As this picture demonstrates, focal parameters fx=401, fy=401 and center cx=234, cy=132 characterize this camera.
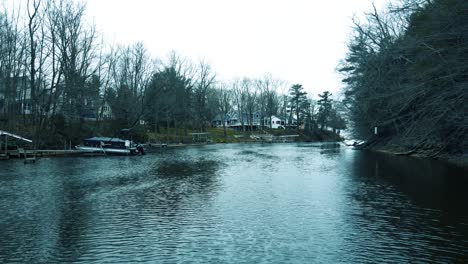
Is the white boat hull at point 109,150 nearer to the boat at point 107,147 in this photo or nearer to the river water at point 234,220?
the boat at point 107,147

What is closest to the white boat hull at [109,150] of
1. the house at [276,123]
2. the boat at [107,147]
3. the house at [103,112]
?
the boat at [107,147]

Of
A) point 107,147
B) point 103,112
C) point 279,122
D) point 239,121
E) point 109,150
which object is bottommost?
point 109,150

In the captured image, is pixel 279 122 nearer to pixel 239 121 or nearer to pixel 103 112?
pixel 239 121

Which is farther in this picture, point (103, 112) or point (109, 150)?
point (103, 112)

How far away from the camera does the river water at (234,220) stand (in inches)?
436

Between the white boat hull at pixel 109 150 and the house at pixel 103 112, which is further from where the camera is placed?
the house at pixel 103 112

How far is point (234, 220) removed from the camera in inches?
587

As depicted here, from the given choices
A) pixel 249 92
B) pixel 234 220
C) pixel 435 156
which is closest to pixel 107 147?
pixel 435 156

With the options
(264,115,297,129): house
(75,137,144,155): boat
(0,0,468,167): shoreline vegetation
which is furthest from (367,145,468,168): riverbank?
(264,115,297,129): house

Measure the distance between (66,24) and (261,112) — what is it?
282 ft

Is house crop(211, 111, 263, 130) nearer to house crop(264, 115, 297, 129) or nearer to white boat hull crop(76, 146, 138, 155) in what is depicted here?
house crop(264, 115, 297, 129)

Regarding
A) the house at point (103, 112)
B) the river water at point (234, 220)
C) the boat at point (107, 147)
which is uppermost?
the house at point (103, 112)

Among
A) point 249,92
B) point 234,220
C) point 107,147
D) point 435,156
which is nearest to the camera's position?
point 234,220

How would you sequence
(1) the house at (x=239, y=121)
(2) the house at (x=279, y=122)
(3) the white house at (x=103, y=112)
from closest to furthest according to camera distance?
(3) the white house at (x=103, y=112) → (1) the house at (x=239, y=121) → (2) the house at (x=279, y=122)
